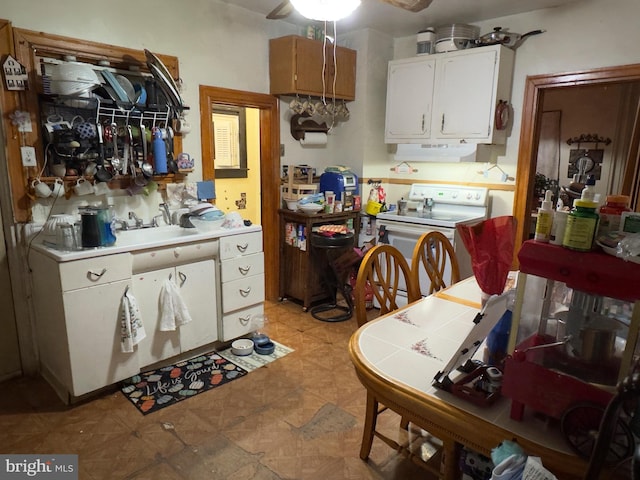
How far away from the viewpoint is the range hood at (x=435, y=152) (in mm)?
3621

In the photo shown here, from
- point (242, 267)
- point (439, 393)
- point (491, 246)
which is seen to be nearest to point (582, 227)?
point (491, 246)

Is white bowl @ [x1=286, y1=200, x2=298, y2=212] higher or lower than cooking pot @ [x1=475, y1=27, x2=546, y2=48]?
lower

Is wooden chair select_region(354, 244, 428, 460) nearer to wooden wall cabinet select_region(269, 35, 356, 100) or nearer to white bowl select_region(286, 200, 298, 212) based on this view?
white bowl select_region(286, 200, 298, 212)

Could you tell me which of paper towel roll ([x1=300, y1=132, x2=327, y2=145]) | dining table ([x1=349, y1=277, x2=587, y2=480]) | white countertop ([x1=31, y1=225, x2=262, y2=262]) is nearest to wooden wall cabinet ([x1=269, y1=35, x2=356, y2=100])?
paper towel roll ([x1=300, y1=132, x2=327, y2=145])

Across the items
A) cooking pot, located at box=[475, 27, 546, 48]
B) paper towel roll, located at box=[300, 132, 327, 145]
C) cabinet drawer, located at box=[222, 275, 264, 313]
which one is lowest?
cabinet drawer, located at box=[222, 275, 264, 313]

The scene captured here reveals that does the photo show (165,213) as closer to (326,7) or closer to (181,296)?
(181,296)

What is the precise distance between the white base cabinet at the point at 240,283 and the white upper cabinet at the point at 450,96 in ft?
5.76

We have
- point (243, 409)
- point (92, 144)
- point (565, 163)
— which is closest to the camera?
point (243, 409)

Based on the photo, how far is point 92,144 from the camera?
2.62 metres

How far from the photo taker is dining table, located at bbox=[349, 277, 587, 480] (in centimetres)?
100

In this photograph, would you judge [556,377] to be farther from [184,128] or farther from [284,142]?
[284,142]

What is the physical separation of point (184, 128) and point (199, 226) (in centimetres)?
75

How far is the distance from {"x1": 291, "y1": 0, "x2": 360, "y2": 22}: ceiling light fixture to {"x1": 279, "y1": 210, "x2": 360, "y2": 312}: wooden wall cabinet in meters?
1.97

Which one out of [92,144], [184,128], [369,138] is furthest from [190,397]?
[369,138]
